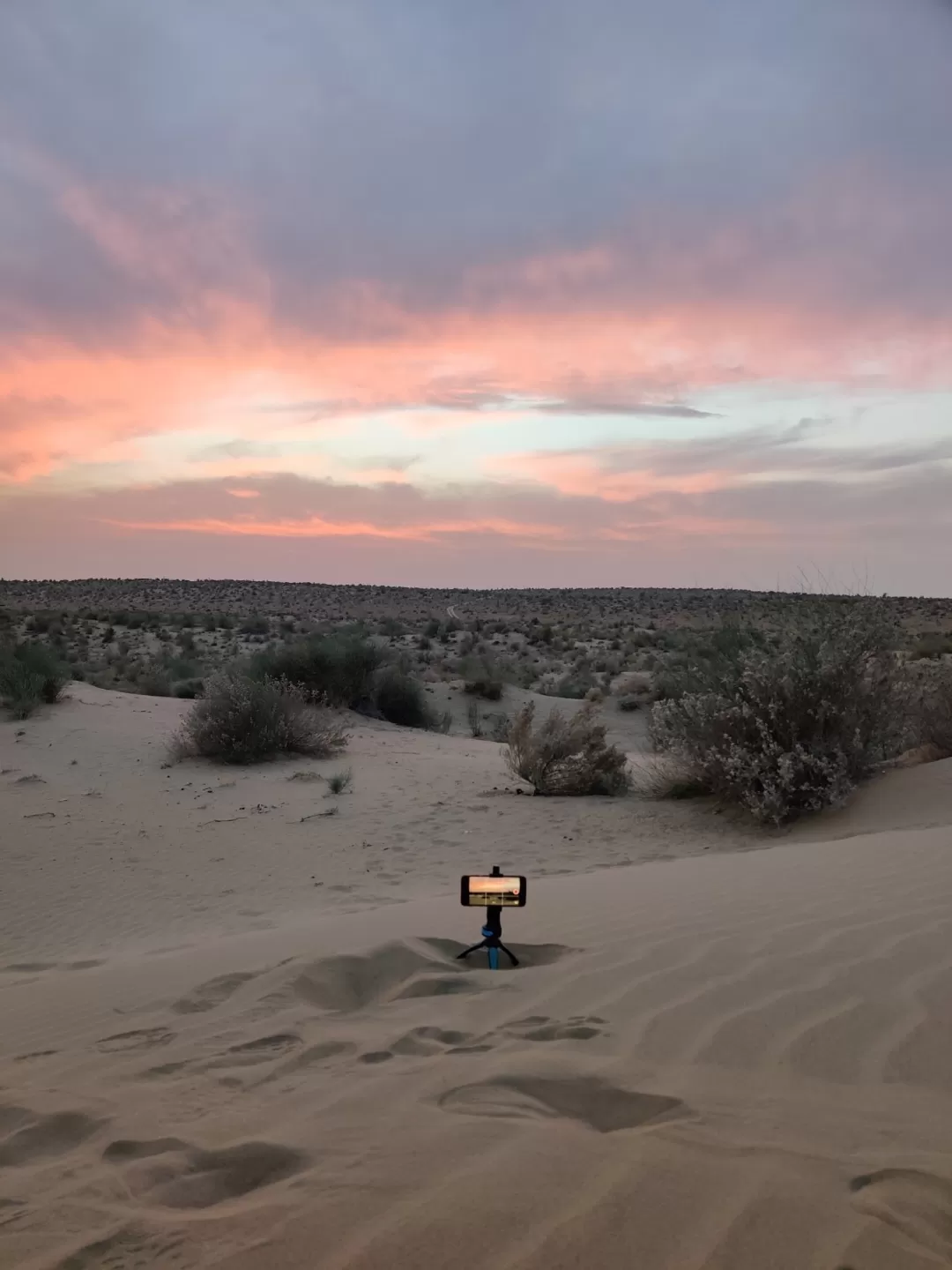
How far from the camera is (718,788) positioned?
1076 centimetres

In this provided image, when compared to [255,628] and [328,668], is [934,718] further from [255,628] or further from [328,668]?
[255,628]

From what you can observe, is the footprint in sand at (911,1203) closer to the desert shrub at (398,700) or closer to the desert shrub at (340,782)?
the desert shrub at (340,782)

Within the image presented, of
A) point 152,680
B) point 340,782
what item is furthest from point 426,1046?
point 152,680

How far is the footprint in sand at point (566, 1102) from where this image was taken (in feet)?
9.63

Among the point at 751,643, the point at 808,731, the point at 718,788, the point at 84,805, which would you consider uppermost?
the point at 751,643

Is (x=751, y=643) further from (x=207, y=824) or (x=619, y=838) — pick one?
(x=207, y=824)

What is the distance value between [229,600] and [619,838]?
210 feet

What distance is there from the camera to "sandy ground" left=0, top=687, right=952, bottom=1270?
236 cm

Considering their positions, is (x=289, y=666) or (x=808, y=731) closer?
(x=808, y=731)

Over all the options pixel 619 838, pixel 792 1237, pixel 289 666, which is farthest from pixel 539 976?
pixel 289 666

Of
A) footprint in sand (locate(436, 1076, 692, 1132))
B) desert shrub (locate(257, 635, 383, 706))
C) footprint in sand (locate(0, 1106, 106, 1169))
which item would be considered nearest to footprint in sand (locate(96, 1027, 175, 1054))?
footprint in sand (locate(0, 1106, 106, 1169))

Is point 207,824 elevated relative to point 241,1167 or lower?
lower

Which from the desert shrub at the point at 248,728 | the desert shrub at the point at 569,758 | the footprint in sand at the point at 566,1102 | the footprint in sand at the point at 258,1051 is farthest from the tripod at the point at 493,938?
the desert shrub at the point at 248,728

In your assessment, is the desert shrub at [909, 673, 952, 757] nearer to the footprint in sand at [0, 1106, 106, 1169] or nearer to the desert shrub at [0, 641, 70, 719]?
the footprint in sand at [0, 1106, 106, 1169]
